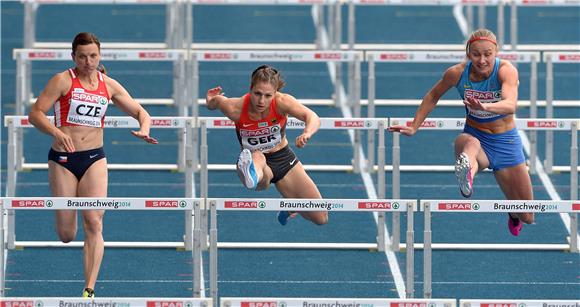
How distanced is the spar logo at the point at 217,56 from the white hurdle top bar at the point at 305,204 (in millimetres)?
5464

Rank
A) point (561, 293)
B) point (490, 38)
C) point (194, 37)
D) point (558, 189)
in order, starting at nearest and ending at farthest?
point (490, 38)
point (561, 293)
point (558, 189)
point (194, 37)

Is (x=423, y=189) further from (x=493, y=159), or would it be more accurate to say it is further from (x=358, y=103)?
(x=493, y=159)

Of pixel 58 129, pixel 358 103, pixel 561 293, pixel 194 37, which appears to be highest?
pixel 194 37

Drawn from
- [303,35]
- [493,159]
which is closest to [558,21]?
[303,35]

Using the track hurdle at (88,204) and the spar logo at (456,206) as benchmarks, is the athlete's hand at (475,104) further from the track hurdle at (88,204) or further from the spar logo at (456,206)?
the track hurdle at (88,204)

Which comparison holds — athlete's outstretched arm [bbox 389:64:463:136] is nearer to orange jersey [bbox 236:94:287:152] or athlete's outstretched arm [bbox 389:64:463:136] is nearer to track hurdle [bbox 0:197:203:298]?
orange jersey [bbox 236:94:287:152]

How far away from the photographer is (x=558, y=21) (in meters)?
23.2

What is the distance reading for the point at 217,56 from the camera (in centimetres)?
1755

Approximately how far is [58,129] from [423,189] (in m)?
5.25

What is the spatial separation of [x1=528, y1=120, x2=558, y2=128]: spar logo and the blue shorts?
196cm

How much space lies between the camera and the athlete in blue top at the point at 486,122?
1260 centimetres

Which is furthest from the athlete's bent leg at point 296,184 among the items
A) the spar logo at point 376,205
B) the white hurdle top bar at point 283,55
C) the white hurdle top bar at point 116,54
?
the white hurdle top bar at point 116,54

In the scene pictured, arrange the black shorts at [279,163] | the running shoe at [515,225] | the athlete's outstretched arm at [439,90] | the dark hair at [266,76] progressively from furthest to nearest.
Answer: the running shoe at [515,225]
the black shorts at [279,163]
the athlete's outstretched arm at [439,90]
the dark hair at [266,76]

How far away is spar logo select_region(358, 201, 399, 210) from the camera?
40.2 feet
